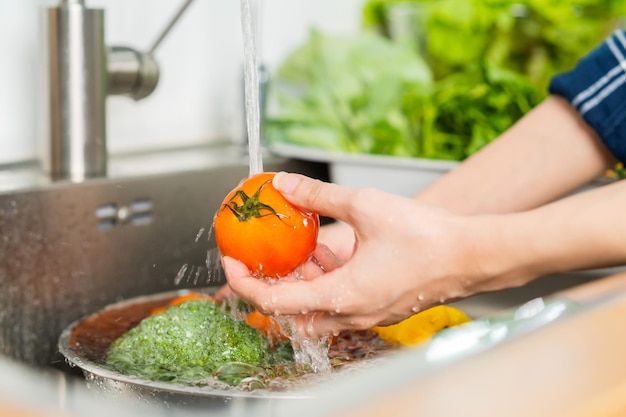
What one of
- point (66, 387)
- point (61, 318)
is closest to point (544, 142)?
point (61, 318)

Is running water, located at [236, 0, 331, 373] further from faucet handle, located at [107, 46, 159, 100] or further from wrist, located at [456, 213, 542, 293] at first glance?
faucet handle, located at [107, 46, 159, 100]

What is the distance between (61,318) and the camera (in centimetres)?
101

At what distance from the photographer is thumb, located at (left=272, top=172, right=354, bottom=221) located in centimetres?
69

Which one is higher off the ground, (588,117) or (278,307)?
(588,117)

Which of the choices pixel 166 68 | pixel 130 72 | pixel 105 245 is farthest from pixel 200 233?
pixel 166 68

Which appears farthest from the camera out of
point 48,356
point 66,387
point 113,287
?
point 113,287

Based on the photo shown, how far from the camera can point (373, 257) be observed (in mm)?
699

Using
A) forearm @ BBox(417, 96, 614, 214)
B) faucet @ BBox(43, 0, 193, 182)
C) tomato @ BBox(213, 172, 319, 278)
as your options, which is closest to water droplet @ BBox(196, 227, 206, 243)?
faucet @ BBox(43, 0, 193, 182)

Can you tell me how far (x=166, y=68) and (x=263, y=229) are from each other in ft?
2.47

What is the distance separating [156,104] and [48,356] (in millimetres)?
505

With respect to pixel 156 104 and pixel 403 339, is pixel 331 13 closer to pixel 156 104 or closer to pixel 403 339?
pixel 156 104

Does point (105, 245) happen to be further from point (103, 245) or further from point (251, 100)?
point (251, 100)

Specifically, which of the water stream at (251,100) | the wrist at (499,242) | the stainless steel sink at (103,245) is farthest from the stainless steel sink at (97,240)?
the wrist at (499,242)

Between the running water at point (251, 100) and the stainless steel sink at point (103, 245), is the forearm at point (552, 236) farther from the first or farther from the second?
the stainless steel sink at point (103, 245)
